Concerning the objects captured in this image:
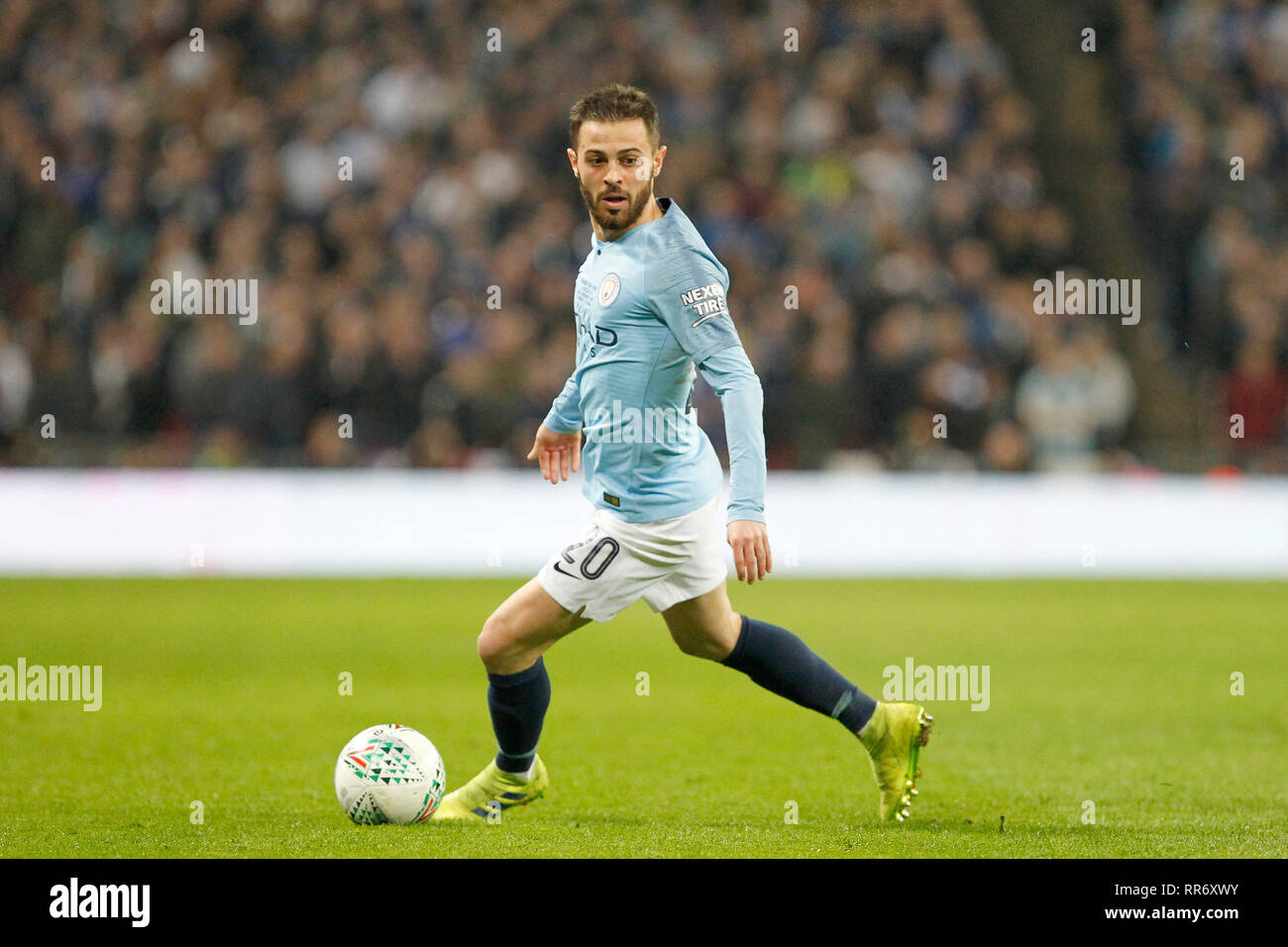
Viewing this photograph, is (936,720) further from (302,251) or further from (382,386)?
(302,251)

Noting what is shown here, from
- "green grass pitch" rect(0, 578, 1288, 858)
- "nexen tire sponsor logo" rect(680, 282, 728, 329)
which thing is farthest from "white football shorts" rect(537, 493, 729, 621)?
"green grass pitch" rect(0, 578, 1288, 858)

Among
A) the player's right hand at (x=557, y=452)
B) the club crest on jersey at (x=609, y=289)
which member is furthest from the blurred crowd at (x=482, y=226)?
the club crest on jersey at (x=609, y=289)

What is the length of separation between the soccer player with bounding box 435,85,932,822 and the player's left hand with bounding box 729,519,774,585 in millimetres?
25

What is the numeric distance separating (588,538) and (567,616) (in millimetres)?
276

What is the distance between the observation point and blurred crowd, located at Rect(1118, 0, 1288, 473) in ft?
51.9

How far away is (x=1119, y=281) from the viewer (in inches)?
703

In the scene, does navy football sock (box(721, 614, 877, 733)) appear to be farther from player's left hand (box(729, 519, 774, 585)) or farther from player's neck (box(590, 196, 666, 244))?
player's neck (box(590, 196, 666, 244))

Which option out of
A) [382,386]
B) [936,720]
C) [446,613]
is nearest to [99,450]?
[382,386]

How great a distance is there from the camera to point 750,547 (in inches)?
203

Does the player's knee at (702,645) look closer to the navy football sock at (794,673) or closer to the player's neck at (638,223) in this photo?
the navy football sock at (794,673)

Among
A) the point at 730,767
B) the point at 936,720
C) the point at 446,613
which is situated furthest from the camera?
the point at 446,613

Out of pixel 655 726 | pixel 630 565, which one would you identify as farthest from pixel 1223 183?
pixel 630 565

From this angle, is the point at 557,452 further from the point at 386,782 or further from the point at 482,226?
the point at 482,226

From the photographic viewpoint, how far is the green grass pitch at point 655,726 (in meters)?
5.75
